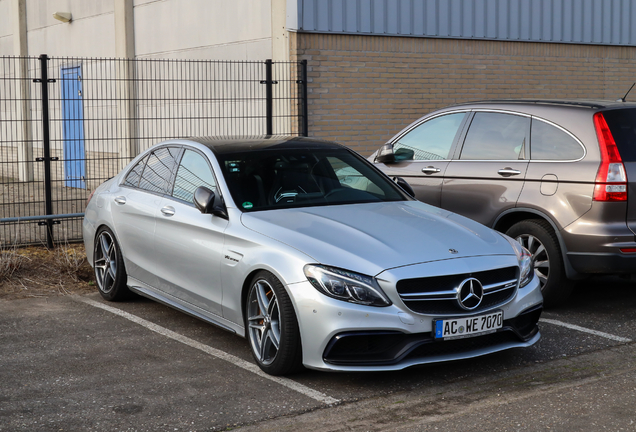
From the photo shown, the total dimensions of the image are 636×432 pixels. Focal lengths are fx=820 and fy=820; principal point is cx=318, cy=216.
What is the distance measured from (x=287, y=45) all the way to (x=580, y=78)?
6.40 meters

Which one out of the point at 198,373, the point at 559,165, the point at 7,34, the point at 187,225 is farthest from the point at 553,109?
the point at 7,34

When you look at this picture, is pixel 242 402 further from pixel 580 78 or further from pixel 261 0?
pixel 580 78

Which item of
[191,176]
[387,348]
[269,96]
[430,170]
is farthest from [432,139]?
[269,96]

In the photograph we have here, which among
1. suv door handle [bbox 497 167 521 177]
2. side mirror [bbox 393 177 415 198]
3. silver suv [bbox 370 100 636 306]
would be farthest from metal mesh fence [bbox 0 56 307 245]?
suv door handle [bbox 497 167 521 177]

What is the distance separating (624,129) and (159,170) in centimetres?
376

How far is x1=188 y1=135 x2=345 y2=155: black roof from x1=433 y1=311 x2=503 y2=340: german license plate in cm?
214

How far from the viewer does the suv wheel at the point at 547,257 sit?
668 centimetres

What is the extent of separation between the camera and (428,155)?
7926 millimetres

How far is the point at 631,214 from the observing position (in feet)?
20.8

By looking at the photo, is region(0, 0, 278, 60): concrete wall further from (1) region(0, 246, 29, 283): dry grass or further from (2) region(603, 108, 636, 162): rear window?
(2) region(603, 108, 636, 162): rear window

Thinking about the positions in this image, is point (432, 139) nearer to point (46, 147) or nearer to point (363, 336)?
point (363, 336)

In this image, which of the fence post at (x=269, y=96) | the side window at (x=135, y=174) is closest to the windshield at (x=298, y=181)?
the side window at (x=135, y=174)

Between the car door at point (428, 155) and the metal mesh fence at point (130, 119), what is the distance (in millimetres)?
3452

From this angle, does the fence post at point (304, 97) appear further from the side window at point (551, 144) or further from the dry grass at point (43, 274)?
the side window at point (551, 144)
